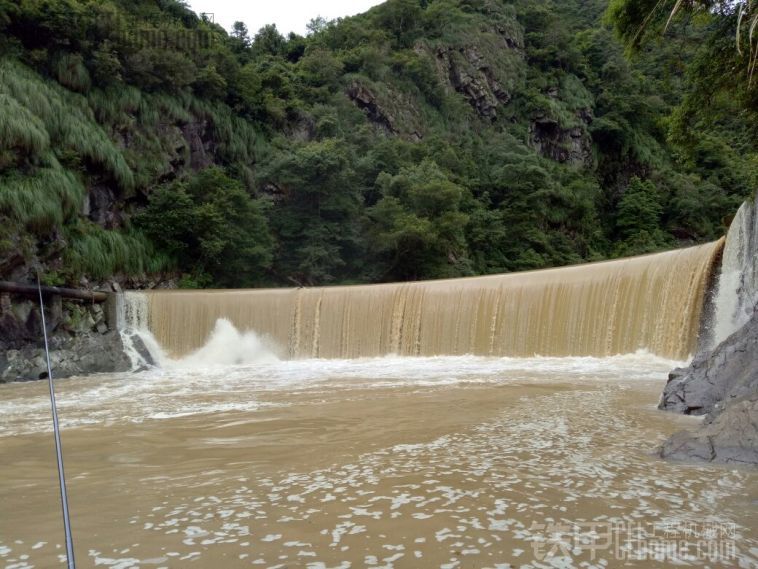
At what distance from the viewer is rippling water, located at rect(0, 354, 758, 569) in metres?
2.08

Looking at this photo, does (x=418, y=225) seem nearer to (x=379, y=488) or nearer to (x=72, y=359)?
(x=72, y=359)

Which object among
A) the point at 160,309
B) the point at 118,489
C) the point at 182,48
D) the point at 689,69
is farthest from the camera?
the point at 182,48

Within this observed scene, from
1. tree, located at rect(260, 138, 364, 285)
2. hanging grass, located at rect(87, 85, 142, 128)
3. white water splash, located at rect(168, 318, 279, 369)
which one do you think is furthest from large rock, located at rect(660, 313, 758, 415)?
hanging grass, located at rect(87, 85, 142, 128)

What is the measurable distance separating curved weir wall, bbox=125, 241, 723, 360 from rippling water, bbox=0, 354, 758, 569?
12.8 feet

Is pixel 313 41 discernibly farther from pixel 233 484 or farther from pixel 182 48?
pixel 233 484

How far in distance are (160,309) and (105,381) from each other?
3592 millimetres

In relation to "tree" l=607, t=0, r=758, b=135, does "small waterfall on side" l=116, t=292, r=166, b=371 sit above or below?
below

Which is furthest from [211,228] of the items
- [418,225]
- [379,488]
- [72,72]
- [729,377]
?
[379,488]

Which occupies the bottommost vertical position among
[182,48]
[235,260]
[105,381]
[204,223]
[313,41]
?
[105,381]

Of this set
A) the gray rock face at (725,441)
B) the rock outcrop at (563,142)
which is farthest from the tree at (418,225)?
the gray rock face at (725,441)

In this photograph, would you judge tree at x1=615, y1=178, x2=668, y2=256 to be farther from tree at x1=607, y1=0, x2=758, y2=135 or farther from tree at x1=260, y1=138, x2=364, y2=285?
tree at x1=607, y1=0, x2=758, y2=135

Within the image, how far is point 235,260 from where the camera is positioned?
17.8 metres

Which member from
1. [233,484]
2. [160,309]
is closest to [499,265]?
[160,309]

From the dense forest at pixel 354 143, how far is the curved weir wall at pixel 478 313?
7.13ft
